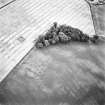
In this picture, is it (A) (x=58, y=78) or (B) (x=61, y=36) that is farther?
(B) (x=61, y=36)

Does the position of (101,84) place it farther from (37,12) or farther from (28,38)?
(37,12)

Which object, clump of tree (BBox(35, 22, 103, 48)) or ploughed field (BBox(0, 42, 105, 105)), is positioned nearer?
ploughed field (BBox(0, 42, 105, 105))

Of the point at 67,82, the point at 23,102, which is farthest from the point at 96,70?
the point at 23,102

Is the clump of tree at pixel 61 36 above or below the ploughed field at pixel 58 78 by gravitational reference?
above

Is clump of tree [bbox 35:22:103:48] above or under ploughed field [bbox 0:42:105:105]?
above

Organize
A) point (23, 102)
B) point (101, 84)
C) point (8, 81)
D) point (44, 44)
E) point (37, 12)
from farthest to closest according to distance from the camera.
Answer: point (37, 12) → point (44, 44) → point (101, 84) → point (8, 81) → point (23, 102)
